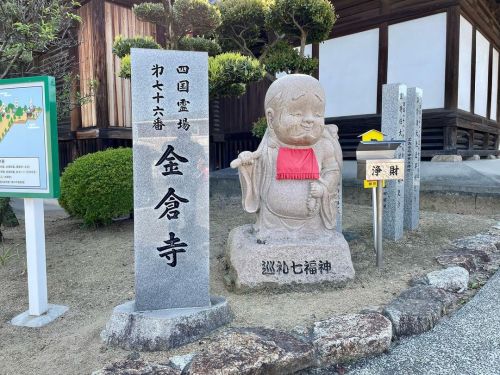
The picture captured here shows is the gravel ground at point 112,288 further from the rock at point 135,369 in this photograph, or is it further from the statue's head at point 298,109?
the statue's head at point 298,109

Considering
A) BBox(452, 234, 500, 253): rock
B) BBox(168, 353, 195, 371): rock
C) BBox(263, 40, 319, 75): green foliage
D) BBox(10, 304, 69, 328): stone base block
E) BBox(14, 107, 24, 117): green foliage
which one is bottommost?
BBox(10, 304, 69, 328): stone base block

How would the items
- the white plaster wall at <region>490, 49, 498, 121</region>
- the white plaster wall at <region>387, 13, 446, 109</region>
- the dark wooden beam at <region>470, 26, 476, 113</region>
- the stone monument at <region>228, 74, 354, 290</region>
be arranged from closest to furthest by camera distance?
the stone monument at <region>228, 74, 354, 290</region> < the white plaster wall at <region>387, 13, 446, 109</region> < the dark wooden beam at <region>470, 26, 476, 113</region> < the white plaster wall at <region>490, 49, 498, 121</region>

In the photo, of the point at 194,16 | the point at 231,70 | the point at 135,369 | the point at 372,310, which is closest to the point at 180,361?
the point at 135,369

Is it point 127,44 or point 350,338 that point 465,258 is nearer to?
point 350,338

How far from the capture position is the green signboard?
2.97m

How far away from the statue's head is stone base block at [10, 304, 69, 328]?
2416 mm

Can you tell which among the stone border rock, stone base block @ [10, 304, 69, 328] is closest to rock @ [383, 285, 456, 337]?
the stone border rock

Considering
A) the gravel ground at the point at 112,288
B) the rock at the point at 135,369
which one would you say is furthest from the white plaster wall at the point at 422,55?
the rock at the point at 135,369

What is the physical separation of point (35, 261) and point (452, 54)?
8531 mm

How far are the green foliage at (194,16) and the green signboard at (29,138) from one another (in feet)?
9.77

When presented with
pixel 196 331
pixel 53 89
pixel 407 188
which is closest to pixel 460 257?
pixel 407 188

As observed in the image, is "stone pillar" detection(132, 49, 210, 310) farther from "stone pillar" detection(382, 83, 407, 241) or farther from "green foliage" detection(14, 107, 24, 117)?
"stone pillar" detection(382, 83, 407, 241)

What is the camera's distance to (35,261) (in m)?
3.11

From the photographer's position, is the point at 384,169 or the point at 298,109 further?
the point at 384,169
